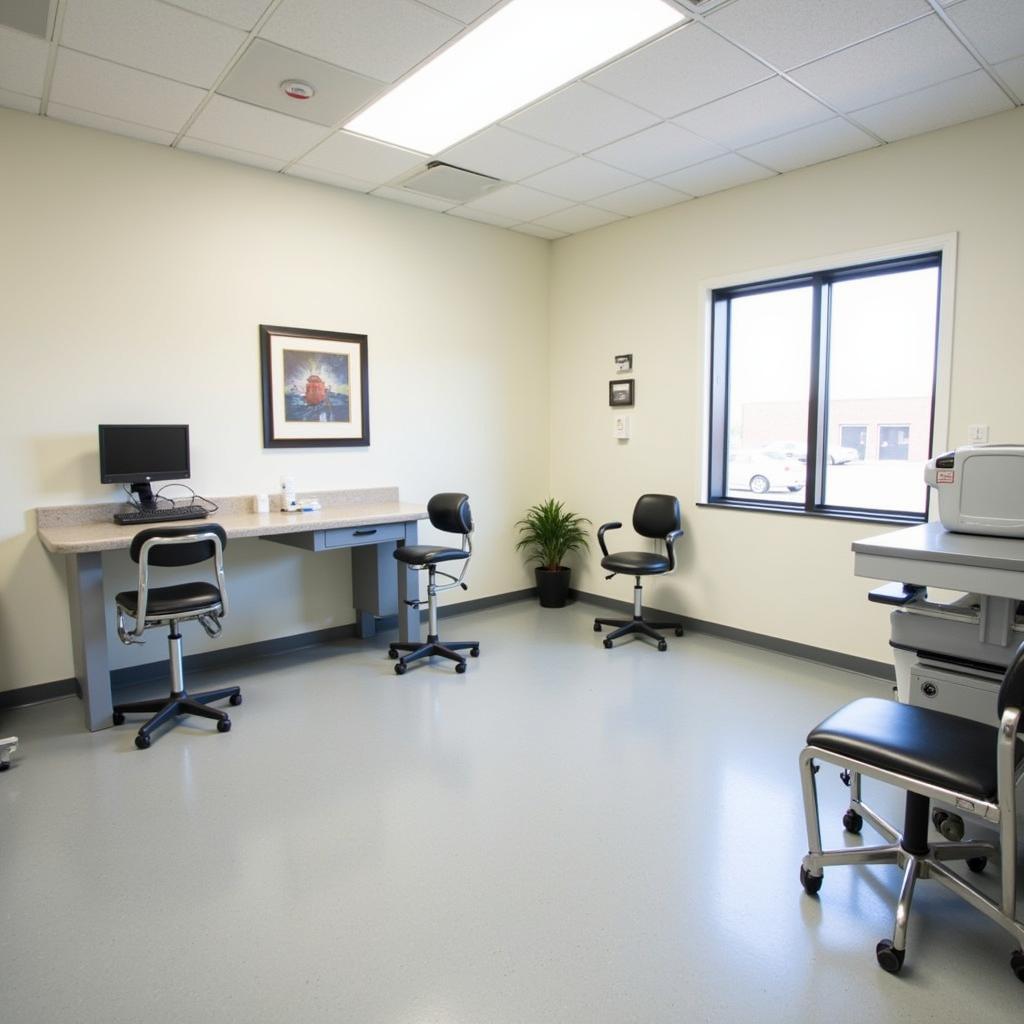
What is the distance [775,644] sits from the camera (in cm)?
439

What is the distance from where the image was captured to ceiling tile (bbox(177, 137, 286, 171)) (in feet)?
12.1

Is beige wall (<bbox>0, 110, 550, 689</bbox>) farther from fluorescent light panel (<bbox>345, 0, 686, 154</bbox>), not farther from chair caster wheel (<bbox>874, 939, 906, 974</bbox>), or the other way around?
chair caster wheel (<bbox>874, 939, 906, 974</bbox>)

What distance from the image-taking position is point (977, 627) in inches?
84.8

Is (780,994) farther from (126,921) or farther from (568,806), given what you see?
(126,921)

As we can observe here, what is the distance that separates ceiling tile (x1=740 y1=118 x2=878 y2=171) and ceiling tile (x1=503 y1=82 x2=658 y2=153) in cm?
76

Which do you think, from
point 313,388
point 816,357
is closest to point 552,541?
point 313,388

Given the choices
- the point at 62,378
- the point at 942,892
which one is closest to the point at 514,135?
the point at 62,378

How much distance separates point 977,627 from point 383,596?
3.29 meters

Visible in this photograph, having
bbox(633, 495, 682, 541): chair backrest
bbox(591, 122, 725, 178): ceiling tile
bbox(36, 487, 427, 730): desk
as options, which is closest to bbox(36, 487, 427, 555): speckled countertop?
bbox(36, 487, 427, 730): desk

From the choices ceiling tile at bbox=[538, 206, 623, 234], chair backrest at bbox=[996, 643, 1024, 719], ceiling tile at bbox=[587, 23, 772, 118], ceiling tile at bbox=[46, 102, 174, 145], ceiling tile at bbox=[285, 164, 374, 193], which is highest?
ceiling tile at bbox=[538, 206, 623, 234]

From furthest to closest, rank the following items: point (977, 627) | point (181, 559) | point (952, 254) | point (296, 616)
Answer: point (296, 616)
point (952, 254)
point (181, 559)
point (977, 627)

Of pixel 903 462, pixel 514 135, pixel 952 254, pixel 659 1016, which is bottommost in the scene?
pixel 659 1016

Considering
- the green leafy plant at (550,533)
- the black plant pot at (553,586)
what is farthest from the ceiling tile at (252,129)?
the black plant pot at (553,586)

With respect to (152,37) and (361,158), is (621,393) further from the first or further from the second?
(152,37)
